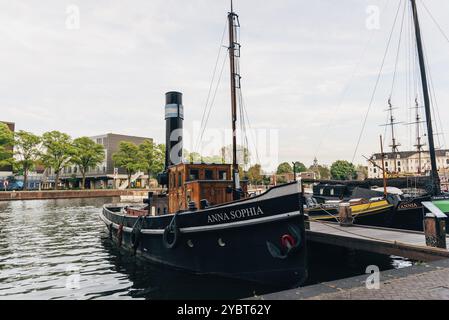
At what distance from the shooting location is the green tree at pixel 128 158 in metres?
70.9

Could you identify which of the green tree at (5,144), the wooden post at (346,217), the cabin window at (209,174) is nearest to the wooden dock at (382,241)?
the wooden post at (346,217)

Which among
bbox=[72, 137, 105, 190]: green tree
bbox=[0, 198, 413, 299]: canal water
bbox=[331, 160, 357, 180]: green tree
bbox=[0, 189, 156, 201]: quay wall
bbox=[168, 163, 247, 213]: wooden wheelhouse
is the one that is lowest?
bbox=[0, 198, 413, 299]: canal water

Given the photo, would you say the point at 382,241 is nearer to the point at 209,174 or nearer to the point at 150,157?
the point at 209,174

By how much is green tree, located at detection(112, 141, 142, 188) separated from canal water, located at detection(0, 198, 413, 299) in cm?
5351

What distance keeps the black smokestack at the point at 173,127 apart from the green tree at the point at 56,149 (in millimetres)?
56373

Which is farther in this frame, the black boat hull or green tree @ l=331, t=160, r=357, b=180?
green tree @ l=331, t=160, r=357, b=180

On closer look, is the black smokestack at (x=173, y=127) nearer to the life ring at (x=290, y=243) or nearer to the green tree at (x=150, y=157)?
the life ring at (x=290, y=243)

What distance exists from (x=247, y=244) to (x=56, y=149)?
211 ft

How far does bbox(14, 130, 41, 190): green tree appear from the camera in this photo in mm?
58156

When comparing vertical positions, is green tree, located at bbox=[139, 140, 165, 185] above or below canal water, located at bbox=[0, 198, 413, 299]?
above

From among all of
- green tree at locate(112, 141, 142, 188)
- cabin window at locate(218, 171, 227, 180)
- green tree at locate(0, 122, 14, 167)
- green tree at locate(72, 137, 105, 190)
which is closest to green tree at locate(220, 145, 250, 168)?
cabin window at locate(218, 171, 227, 180)

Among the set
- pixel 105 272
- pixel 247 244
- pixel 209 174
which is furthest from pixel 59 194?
pixel 247 244

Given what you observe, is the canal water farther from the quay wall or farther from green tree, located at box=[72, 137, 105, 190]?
green tree, located at box=[72, 137, 105, 190]
